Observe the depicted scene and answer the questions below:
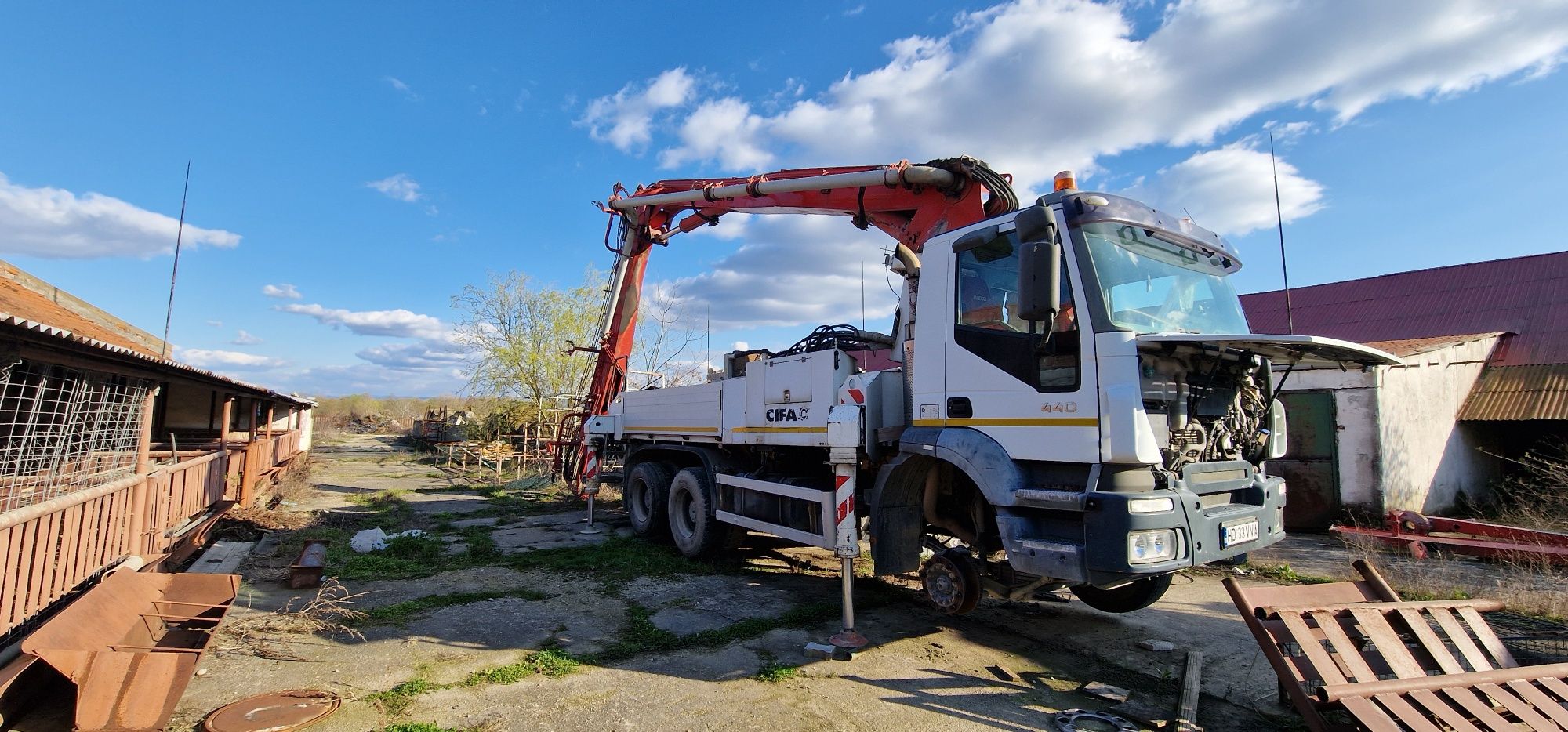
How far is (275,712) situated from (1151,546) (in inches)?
190

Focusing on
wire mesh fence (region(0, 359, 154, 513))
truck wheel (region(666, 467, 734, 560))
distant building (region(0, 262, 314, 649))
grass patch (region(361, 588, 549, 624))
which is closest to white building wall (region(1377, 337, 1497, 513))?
truck wheel (region(666, 467, 734, 560))

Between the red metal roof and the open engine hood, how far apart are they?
13063 mm

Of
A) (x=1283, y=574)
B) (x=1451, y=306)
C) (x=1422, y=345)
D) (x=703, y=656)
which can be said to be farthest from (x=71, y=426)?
(x=1451, y=306)

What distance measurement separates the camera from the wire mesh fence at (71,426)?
5.52m

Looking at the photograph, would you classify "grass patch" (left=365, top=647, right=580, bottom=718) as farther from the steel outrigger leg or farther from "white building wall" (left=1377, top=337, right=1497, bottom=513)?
"white building wall" (left=1377, top=337, right=1497, bottom=513)

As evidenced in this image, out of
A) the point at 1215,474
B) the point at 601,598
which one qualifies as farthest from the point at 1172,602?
the point at 601,598

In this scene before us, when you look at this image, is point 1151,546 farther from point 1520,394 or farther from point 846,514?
point 1520,394

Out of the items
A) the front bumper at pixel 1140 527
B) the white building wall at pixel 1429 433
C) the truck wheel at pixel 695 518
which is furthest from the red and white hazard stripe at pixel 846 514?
the white building wall at pixel 1429 433

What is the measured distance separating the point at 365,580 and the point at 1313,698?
300 inches

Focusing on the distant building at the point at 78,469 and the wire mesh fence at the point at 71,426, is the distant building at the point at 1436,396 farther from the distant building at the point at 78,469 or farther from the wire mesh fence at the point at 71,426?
the wire mesh fence at the point at 71,426

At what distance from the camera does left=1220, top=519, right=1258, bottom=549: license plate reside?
4.11 metres

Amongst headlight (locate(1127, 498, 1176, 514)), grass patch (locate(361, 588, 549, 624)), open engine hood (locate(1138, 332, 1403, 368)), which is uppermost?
open engine hood (locate(1138, 332, 1403, 368))

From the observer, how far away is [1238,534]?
4219 millimetres

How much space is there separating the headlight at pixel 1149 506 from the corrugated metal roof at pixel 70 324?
239 inches
